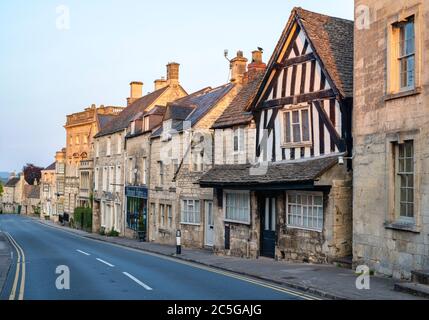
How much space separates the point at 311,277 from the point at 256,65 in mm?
14852

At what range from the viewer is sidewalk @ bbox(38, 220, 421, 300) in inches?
488

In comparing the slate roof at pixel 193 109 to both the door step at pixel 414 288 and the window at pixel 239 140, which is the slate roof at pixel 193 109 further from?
the door step at pixel 414 288

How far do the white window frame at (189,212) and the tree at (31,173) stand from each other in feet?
318

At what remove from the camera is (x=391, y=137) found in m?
14.7

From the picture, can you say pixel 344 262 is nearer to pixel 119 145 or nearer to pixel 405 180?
pixel 405 180

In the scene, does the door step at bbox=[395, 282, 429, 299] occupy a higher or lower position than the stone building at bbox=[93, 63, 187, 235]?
lower

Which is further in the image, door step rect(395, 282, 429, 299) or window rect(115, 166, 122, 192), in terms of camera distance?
window rect(115, 166, 122, 192)

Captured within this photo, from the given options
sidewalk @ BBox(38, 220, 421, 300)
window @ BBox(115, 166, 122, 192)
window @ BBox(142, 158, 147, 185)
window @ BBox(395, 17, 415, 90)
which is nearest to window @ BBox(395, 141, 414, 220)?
window @ BBox(395, 17, 415, 90)

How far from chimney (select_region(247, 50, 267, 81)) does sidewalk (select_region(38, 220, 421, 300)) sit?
10.4 metres

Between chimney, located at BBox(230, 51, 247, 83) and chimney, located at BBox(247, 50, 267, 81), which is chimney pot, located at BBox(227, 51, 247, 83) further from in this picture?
chimney, located at BBox(247, 50, 267, 81)

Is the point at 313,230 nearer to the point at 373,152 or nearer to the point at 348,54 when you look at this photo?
the point at 373,152

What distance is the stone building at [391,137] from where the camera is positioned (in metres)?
13.6

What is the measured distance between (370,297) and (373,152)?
16.9 ft

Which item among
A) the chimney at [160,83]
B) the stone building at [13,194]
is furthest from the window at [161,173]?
the stone building at [13,194]
